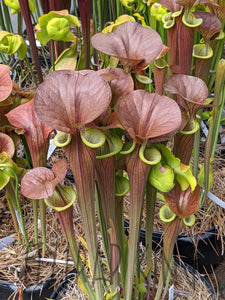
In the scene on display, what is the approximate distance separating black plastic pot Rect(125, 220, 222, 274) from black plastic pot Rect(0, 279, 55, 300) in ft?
0.96

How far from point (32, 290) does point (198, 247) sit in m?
0.52

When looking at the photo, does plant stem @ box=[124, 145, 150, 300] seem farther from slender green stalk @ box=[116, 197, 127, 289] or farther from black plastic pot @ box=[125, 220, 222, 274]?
black plastic pot @ box=[125, 220, 222, 274]

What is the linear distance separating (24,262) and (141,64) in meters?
0.63

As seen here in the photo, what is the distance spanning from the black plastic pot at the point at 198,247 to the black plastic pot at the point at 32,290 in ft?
0.96

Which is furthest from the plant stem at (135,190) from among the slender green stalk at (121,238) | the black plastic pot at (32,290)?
the black plastic pot at (32,290)

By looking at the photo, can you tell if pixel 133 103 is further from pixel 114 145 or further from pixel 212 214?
pixel 212 214

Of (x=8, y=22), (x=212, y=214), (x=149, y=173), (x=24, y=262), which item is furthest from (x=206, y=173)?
(x=8, y=22)

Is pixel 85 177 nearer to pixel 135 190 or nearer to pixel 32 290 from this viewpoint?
pixel 135 190

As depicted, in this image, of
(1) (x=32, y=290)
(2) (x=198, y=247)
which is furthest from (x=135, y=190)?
(2) (x=198, y=247)

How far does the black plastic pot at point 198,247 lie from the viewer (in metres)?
1.04

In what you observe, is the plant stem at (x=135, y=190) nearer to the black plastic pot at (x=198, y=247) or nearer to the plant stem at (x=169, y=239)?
the plant stem at (x=169, y=239)

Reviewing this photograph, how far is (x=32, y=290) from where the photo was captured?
866 millimetres

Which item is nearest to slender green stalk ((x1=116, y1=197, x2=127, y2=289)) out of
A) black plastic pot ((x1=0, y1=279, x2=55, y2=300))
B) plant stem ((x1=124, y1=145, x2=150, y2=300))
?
plant stem ((x1=124, y1=145, x2=150, y2=300))

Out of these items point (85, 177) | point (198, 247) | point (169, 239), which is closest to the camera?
point (85, 177)
